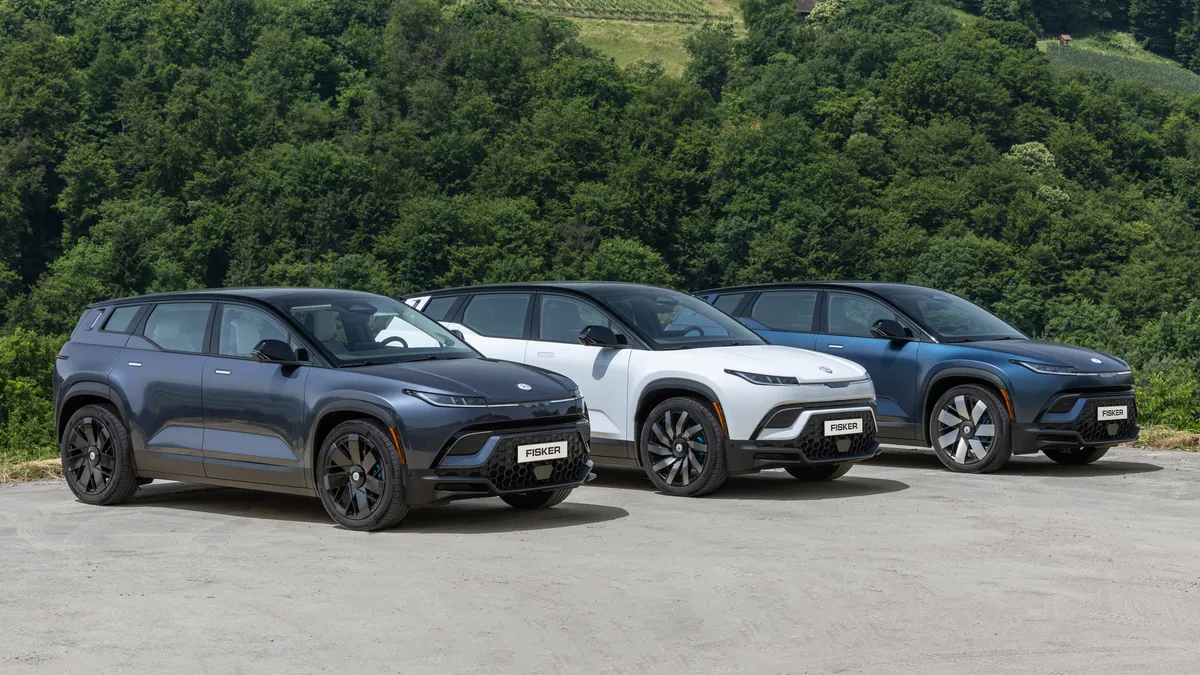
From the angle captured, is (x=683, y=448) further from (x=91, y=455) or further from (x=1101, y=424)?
(x=91, y=455)

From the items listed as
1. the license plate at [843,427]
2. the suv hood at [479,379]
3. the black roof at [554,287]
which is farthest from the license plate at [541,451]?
the black roof at [554,287]

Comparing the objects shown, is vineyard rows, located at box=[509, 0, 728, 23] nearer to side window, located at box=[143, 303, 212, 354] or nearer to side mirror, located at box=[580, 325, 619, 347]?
side mirror, located at box=[580, 325, 619, 347]

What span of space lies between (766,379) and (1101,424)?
3.51 m

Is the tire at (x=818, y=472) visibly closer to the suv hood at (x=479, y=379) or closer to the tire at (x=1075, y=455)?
the tire at (x=1075, y=455)

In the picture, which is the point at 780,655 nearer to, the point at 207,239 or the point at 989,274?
the point at 989,274

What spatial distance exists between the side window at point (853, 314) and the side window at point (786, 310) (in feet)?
0.68

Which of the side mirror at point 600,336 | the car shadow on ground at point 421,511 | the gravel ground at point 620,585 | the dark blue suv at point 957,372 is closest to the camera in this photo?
the gravel ground at point 620,585

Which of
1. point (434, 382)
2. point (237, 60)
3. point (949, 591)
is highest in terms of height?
point (237, 60)

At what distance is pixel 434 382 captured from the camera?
972 cm

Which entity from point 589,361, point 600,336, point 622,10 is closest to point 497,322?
point 589,361

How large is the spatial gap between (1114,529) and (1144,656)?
373 centimetres

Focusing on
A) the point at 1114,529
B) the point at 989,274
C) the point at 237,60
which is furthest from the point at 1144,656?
the point at 237,60

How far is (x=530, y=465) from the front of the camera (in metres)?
9.94

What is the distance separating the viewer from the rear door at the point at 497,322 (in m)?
12.8
